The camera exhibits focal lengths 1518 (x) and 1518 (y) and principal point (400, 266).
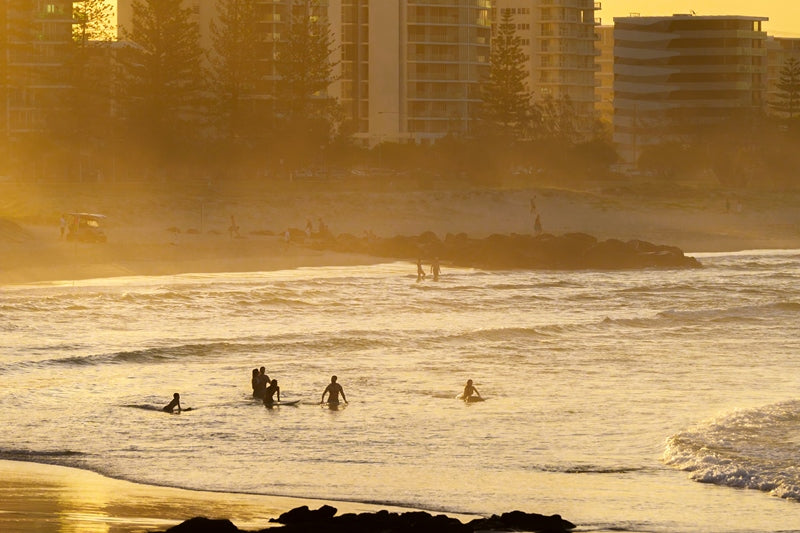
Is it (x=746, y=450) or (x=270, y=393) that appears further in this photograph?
(x=270, y=393)

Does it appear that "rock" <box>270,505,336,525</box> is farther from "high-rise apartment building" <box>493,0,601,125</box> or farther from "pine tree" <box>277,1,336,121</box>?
"high-rise apartment building" <box>493,0,601,125</box>

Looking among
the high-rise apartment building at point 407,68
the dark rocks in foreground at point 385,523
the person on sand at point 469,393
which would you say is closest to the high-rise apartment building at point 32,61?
the high-rise apartment building at point 407,68

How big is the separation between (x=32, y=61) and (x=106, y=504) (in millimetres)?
64644

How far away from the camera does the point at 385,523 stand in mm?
14930

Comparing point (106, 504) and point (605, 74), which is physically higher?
point (605, 74)

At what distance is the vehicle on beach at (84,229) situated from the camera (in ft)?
162

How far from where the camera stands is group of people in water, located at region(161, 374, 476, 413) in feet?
77.8

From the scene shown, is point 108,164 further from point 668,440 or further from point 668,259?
point 668,440

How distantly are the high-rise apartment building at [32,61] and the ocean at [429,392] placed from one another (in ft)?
107

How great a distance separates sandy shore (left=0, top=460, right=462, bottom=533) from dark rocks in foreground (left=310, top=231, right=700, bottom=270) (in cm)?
3329

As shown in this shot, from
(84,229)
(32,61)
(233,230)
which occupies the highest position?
(32,61)

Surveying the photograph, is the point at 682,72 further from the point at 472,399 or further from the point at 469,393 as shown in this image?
the point at 472,399

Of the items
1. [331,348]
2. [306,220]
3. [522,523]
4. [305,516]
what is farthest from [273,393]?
[306,220]

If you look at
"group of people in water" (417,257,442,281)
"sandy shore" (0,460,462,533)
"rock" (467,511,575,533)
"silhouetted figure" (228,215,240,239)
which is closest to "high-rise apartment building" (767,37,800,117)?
"silhouetted figure" (228,215,240,239)
